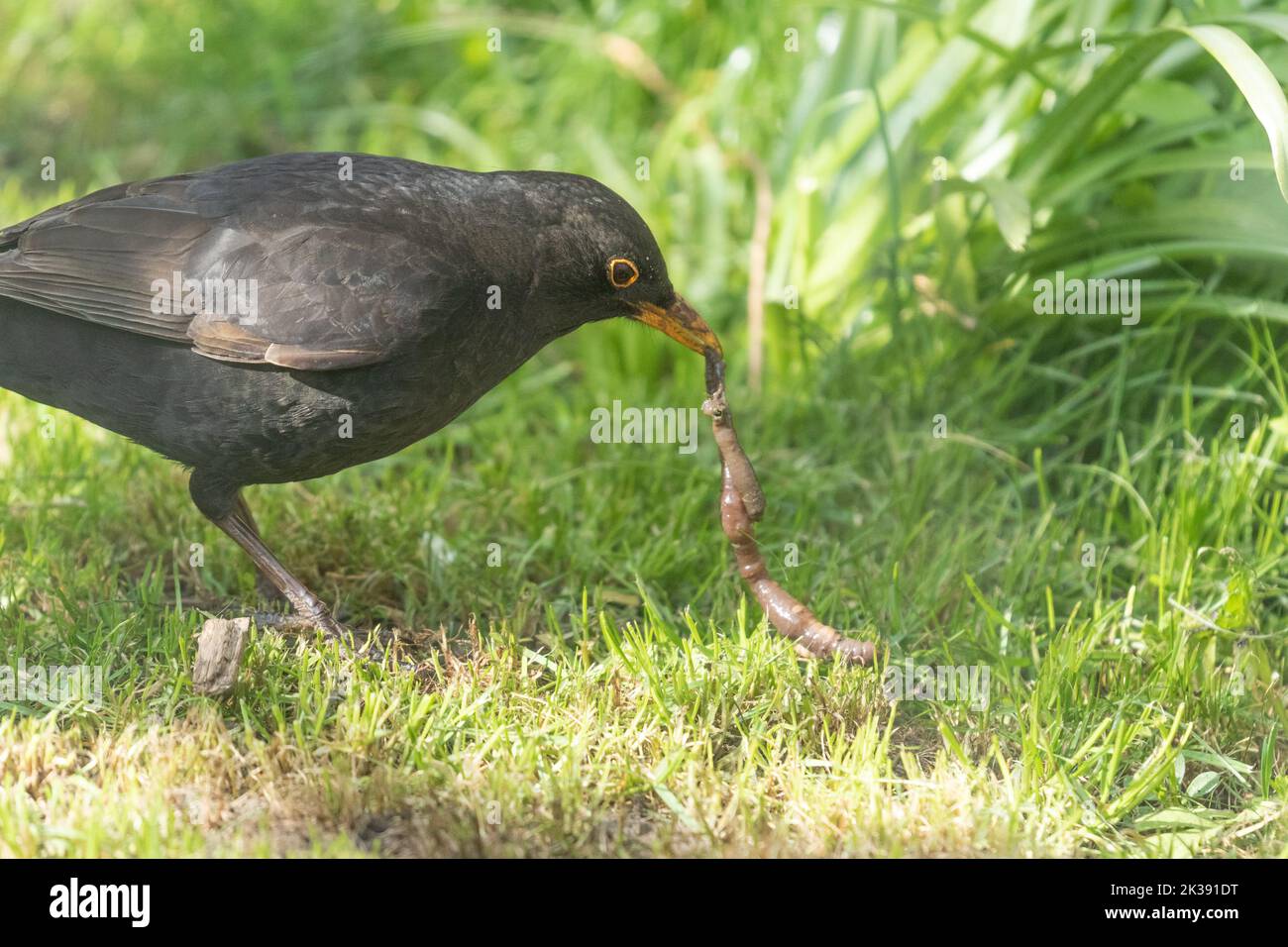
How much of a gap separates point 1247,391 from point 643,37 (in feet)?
12.8

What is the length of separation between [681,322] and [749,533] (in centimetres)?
69

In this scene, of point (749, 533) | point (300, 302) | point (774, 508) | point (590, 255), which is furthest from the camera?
point (774, 508)

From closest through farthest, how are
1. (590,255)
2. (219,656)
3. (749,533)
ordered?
(219,656)
(590,255)
(749,533)

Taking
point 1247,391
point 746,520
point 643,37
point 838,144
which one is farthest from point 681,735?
point 643,37

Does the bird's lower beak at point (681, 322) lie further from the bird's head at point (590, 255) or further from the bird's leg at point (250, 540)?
the bird's leg at point (250, 540)

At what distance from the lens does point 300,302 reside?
153 inches

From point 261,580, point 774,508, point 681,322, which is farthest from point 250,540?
point 774,508

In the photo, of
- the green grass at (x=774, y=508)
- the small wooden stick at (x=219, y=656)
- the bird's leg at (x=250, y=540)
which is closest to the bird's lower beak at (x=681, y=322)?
the green grass at (x=774, y=508)

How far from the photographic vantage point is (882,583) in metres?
4.55

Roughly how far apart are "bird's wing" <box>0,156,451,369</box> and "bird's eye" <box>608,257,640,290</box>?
0.50 meters

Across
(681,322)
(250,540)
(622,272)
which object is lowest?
(250,540)

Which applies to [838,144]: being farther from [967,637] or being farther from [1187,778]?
[1187,778]

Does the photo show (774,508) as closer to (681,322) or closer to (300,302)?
(681,322)

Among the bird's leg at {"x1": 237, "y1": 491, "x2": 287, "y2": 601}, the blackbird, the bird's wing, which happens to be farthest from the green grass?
the bird's wing
